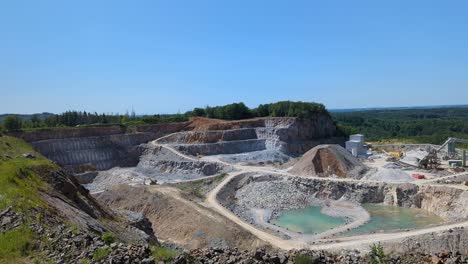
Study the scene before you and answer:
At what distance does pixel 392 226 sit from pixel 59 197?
91.3 ft

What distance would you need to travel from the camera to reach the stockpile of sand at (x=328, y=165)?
158 ft

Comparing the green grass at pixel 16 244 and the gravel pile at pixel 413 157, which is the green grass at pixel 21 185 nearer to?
the green grass at pixel 16 244

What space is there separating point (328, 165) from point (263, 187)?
10064 mm

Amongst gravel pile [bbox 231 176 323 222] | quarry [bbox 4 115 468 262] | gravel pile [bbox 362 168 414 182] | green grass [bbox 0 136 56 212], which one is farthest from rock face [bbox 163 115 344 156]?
green grass [bbox 0 136 56 212]

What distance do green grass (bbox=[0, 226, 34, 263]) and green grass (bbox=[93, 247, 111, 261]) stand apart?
6.61ft

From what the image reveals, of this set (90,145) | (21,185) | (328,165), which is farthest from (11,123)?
(21,185)

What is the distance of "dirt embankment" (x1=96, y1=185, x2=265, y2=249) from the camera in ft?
94.0

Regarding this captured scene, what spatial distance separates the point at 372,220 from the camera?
36.1 metres

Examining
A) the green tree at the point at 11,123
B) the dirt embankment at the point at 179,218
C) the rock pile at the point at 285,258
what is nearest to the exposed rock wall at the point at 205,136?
the green tree at the point at 11,123

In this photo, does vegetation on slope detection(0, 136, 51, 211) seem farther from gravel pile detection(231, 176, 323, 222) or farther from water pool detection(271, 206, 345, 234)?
gravel pile detection(231, 176, 323, 222)

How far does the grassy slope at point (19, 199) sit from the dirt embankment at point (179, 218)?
1260 centimetres

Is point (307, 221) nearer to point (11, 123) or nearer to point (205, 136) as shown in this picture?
point (205, 136)

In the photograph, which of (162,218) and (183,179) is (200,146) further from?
(162,218)

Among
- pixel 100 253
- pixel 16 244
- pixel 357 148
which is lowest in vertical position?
pixel 357 148
